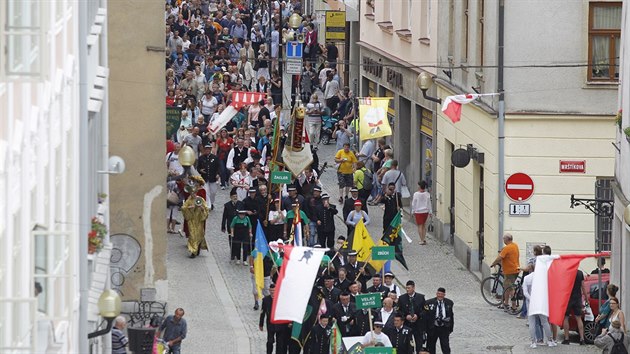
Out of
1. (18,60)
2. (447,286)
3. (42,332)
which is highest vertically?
(18,60)

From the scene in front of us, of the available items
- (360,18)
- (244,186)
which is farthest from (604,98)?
(360,18)

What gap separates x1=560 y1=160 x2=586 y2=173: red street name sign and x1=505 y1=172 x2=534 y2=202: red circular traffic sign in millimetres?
680

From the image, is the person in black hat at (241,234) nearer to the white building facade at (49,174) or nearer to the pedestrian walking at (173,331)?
the pedestrian walking at (173,331)

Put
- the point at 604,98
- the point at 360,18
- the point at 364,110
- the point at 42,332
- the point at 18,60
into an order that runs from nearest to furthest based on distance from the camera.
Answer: the point at 18,60 < the point at 42,332 < the point at 604,98 < the point at 364,110 < the point at 360,18

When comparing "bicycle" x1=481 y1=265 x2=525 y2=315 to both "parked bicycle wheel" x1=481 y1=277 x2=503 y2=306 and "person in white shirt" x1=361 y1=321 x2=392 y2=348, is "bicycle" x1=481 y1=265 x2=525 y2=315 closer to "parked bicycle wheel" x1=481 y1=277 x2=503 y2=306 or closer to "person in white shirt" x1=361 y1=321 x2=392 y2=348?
"parked bicycle wheel" x1=481 y1=277 x2=503 y2=306

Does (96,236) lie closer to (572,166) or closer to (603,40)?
(572,166)

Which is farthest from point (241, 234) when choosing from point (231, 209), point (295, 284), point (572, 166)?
point (295, 284)

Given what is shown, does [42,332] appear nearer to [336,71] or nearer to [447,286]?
[447,286]

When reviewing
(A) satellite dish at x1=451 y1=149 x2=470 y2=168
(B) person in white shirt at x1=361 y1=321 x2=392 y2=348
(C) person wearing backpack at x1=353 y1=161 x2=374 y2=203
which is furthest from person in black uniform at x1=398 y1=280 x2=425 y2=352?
(C) person wearing backpack at x1=353 y1=161 x2=374 y2=203

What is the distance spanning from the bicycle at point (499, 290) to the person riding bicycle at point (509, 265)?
0.04 meters

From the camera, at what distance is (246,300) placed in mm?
32062

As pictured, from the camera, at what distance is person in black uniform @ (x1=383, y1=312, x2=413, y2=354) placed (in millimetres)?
26938

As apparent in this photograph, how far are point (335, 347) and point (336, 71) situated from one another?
29415 millimetres

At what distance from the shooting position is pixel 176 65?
56875 mm
